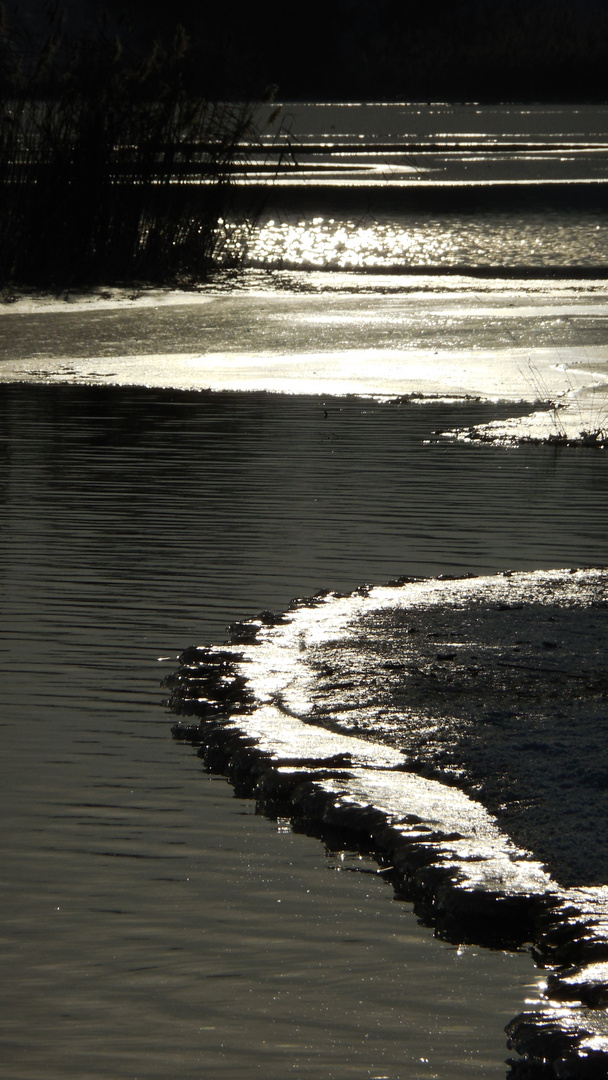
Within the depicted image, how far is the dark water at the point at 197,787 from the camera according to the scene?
7.28 feet

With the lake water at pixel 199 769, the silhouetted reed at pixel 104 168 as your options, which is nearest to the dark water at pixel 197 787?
the lake water at pixel 199 769

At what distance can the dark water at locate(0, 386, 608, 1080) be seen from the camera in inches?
87.4

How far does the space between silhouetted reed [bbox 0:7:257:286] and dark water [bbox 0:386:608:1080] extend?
20.3ft

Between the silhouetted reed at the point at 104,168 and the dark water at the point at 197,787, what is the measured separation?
20.3 ft

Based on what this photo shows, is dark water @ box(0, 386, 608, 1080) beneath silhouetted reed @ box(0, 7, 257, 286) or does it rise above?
beneath

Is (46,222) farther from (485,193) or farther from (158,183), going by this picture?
(485,193)

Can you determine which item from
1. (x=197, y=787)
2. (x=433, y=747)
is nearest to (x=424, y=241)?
(x=433, y=747)

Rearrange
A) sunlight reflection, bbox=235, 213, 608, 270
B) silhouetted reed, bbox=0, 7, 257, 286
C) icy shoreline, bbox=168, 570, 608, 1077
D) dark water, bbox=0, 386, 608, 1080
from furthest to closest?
sunlight reflection, bbox=235, 213, 608, 270 → silhouetted reed, bbox=0, 7, 257, 286 → icy shoreline, bbox=168, 570, 608, 1077 → dark water, bbox=0, 386, 608, 1080

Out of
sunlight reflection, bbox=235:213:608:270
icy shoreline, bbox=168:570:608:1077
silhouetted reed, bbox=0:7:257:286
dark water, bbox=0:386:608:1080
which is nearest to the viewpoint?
dark water, bbox=0:386:608:1080

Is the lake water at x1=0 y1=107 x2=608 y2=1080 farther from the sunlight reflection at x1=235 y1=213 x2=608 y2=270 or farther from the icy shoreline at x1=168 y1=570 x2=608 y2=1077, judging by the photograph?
the sunlight reflection at x1=235 y1=213 x2=608 y2=270

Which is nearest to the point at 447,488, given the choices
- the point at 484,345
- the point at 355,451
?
the point at 355,451

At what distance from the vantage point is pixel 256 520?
5148 millimetres

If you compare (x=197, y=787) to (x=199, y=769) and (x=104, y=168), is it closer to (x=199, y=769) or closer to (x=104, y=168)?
(x=199, y=769)

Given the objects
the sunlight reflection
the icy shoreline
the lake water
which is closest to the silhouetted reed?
the sunlight reflection
